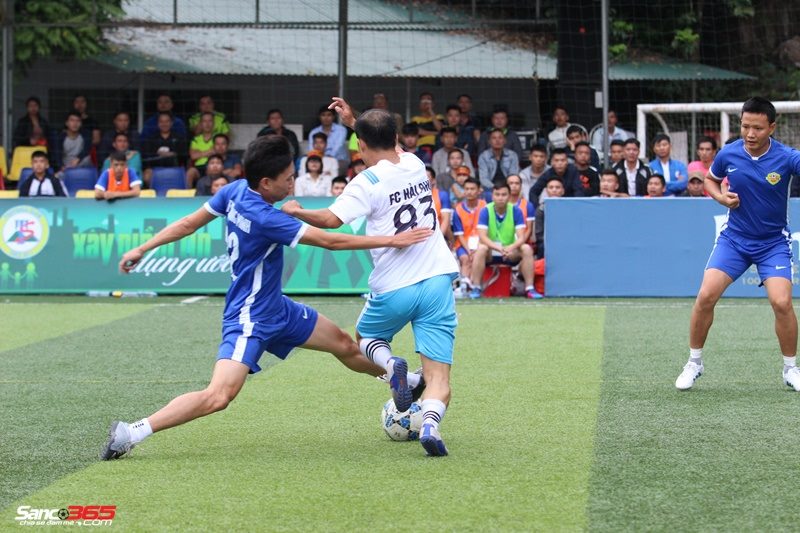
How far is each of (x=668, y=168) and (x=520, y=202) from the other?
216 cm

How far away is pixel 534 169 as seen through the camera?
17438mm

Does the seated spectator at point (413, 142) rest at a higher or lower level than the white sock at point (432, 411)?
higher

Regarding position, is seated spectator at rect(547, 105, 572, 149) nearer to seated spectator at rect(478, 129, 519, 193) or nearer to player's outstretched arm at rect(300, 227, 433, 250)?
seated spectator at rect(478, 129, 519, 193)

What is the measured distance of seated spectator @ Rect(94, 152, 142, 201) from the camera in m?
16.5

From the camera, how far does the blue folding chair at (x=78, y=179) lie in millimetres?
18828

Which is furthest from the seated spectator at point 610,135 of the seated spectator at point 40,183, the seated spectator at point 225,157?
the seated spectator at point 40,183

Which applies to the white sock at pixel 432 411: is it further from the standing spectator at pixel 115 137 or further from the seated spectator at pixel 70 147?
the seated spectator at pixel 70 147

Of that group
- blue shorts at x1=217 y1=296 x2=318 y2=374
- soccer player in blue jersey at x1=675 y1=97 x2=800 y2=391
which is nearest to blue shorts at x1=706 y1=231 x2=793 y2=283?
soccer player in blue jersey at x1=675 y1=97 x2=800 y2=391

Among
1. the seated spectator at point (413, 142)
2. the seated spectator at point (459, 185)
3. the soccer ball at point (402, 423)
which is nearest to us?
the soccer ball at point (402, 423)

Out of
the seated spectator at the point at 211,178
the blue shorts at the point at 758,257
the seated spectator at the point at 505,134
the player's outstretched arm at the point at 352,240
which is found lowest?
the blue shorts at the point at 758,257

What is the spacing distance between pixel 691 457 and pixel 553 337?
5.45 meters

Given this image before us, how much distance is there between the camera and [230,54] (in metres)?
22.4

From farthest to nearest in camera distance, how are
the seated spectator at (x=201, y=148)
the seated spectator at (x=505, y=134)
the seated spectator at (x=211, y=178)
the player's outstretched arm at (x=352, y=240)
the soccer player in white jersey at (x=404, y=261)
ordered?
the seated spectator at (x=201, y=148) < the seated spectator at (x=505, y=134) < the seated spectator at (x=211, y=178) < the soccer player in white jersey at (x=404, y=261) < the player's outstretched arm at (x=352, y=240)

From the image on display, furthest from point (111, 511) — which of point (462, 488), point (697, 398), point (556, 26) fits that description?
point (556, 26)
